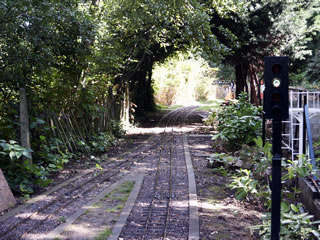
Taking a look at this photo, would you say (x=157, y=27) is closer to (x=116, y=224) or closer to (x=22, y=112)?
(x=22, y=112)

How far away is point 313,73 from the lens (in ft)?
71.4

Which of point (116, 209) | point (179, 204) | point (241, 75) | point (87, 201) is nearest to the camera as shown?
point (116, 209)

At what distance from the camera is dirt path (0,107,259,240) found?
5.27m

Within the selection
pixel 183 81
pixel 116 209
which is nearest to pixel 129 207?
pixel 116 209

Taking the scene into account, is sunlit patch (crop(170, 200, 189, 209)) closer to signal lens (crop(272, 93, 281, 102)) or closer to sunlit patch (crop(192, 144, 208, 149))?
signal lens (crop(272, 93, 281, 102))

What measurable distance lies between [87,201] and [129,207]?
94 centimetres

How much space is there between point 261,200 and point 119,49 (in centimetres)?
1024

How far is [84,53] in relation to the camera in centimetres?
1038

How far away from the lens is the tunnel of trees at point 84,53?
7832mm

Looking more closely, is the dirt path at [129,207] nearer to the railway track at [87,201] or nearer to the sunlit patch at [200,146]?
the railway track at [87,201]

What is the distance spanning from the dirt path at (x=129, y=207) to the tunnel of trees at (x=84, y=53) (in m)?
1.07

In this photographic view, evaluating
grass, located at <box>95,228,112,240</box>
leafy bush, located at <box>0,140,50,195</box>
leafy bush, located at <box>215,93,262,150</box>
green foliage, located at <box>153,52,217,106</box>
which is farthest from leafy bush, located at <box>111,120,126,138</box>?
green foliage, located at <box>153,52,217,106</box>

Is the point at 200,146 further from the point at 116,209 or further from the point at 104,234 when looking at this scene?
the point at 104,234

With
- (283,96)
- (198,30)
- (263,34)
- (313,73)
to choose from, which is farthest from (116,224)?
(313,73)
